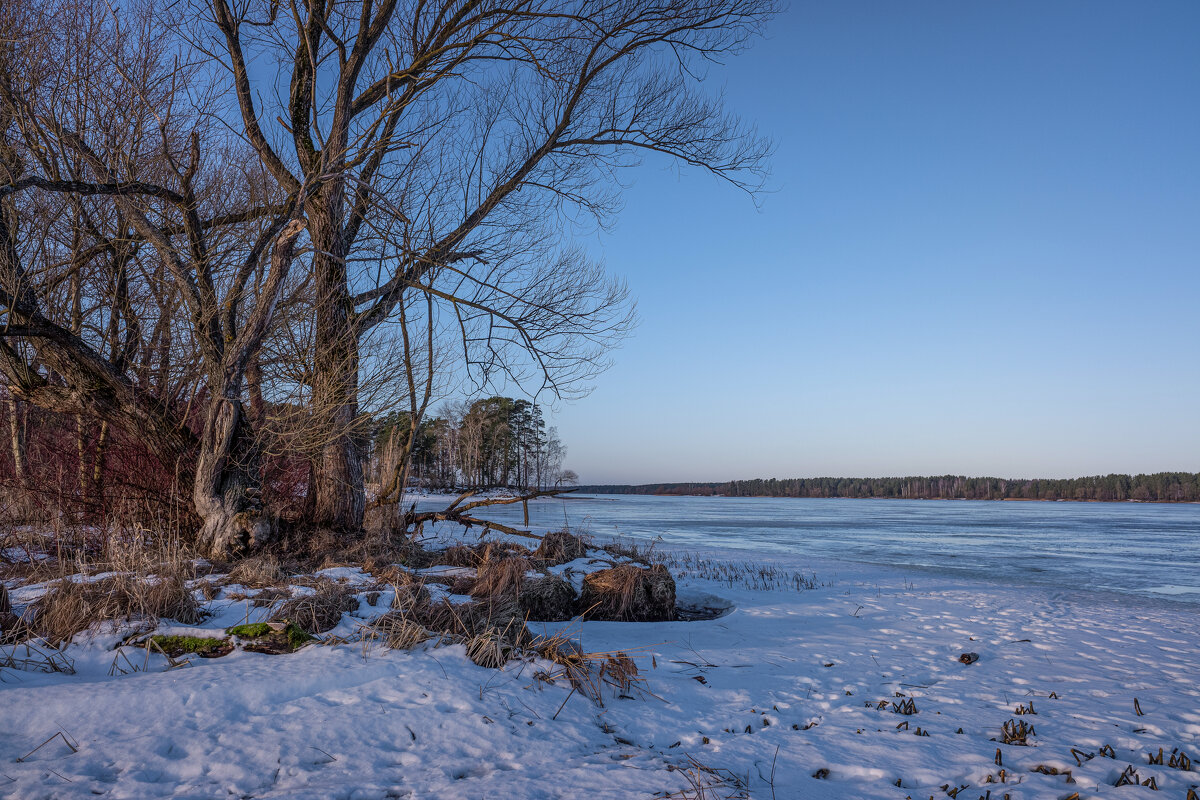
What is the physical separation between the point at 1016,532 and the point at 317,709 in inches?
1018

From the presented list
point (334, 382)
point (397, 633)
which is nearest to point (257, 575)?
point (397, 633)

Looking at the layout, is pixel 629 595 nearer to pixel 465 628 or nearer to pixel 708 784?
pixel 465 628

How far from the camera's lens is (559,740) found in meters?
3.21

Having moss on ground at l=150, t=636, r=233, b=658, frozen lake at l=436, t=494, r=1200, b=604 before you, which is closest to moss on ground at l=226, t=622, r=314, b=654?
moss on ground at l=150, t=636, r=233, b=658

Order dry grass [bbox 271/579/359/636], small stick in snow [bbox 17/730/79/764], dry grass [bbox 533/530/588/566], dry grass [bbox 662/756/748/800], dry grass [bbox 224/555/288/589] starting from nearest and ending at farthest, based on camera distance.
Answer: small stick in snow [bbox 17/730/79/764]
dry grass [bbox 662/756/748/800]
dry grass [bbox 271/579/359/636]
dry grass [bbox 224/555/288/589]
dry grass [bbox 533/530/588/566]

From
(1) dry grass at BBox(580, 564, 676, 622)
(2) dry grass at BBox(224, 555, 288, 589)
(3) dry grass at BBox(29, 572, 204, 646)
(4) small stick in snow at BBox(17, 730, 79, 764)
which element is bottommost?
(1) dry grass at BBox(580, 564, 676, 622)

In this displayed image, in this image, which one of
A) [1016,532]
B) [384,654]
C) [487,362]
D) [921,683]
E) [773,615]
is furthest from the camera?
[1016,532]

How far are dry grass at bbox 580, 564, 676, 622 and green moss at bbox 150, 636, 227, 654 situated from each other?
12.0 feet

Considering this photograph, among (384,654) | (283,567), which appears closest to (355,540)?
(283,567)

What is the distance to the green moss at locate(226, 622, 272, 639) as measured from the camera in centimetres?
405

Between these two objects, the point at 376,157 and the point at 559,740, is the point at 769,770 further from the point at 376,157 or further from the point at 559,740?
the point at 376,157

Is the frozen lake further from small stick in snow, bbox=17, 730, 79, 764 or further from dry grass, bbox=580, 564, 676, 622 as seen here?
small stick in snow, bbox=17, 730, 79, 764

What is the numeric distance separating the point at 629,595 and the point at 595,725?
347 cm

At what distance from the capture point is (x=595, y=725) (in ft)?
11.4
